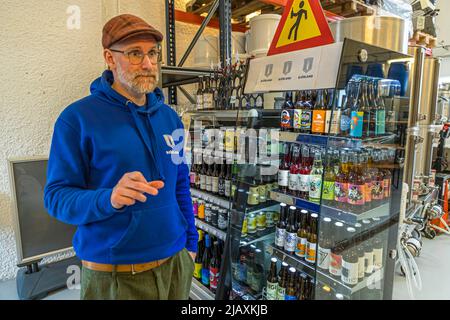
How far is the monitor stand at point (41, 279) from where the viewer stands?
7.50 feet

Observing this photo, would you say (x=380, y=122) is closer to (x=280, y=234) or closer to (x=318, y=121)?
(x=318, y=121)

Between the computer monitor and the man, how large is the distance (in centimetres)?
154

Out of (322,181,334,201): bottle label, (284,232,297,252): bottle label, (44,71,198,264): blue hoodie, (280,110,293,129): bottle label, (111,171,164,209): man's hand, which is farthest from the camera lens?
(284,232,297,252): bottle label

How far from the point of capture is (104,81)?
1133 millimetres

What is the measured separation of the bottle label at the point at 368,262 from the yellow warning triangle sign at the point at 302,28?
1179mm

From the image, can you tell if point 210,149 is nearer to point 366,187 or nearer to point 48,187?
point 366,187

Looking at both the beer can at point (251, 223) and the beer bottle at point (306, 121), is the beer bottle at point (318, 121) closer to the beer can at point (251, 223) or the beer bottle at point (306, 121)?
the beer bottle at point (306, 121)

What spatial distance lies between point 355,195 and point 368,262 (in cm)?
46

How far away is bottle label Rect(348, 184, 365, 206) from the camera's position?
1.46m

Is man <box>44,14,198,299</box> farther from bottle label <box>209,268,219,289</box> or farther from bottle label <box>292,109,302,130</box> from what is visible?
bottle label <box>209,268,219,289</box>

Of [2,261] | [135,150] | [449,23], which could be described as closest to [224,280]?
[135,150]

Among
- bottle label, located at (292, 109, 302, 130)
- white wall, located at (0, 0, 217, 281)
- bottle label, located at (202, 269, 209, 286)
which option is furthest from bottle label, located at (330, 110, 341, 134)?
white wall, located at (0, 0, 217, 281)

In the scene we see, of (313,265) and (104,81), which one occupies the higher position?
(104,81)

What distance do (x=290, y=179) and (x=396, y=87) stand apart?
2.68 ft
